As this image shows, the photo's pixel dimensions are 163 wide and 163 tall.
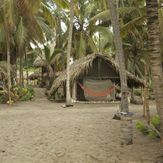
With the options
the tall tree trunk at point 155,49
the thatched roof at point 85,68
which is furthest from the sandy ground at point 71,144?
the thatched roof at point 85,68

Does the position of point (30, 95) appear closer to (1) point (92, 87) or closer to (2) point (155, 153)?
(1) point (92, 87)

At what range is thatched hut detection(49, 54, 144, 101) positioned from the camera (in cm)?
2586

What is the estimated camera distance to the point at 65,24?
33.5 metres

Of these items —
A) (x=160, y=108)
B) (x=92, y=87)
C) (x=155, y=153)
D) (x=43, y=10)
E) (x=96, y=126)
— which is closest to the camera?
(x=160, y=108)

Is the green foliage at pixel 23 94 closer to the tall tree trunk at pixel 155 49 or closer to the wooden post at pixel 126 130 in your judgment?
the wooden post at pixel 126 130

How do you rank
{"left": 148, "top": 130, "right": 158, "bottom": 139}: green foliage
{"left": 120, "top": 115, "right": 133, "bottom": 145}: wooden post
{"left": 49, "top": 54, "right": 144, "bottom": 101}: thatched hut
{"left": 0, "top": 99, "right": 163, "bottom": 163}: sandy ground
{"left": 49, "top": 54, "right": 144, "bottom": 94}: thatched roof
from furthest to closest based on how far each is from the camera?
{"left": 49, "top": 54, "right": 144, "bottom": 101}: thatched hut, {"left": 49, "top": 54, "right": 144, "bottom": 94}: thatched roof, {"left": 148, "top": 130, "right": 158, "bottom": 139}: green foliage, {"left": 120, "top": 115, "right": 133, "bottom": 145}: wooden post, {"left": 0, "top": 99, "right": 163, "bottom": 163}: sandy ground

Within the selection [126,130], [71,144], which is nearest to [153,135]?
[126,130]

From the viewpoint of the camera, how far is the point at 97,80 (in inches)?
1053

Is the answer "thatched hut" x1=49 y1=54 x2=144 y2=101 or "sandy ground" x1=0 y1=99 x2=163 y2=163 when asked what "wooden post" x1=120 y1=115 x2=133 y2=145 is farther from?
"thatched hut" x1=49 y1=54 x2=144 y2=101

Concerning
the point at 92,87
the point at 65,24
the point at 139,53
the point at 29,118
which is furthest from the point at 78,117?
the point at 65,24

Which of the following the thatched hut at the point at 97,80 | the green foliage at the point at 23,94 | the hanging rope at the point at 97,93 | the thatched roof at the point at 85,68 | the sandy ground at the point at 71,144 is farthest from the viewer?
the green foliage at the point at 23,94

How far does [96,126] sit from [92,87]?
12724mm

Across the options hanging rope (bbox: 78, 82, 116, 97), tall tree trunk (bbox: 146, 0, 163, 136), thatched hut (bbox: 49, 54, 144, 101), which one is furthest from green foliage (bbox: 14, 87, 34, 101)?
tall tree trunk (bbox: 146, 0, 163, 136)

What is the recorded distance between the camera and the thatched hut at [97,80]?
84.8 ft
